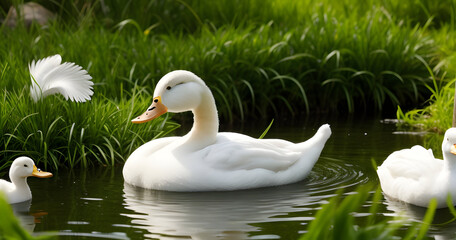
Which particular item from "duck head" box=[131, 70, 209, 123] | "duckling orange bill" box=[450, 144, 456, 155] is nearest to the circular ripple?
"duckling orange bill" box=[450, 144, 456, 155]

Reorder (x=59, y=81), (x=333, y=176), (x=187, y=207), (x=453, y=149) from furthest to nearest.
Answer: (x=59, y=81), (x=333, y=176), (x=187, y=207), (x=453, y=149)

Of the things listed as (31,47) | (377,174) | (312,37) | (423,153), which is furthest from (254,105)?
(423,153)

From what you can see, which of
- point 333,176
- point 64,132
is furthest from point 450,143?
point 64,132

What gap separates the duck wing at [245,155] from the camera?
6.55 m

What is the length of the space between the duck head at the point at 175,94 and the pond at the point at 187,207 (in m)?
0.60

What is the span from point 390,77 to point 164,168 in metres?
4.99

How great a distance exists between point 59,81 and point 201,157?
5.11 ft

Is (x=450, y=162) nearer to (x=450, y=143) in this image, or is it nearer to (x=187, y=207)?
(x=450, y=143)

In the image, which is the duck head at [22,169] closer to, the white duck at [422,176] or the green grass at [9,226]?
the white duck at [422,176]

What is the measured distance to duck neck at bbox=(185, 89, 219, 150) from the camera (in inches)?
265

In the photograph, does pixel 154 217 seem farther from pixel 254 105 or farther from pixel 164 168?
pixel 254 105

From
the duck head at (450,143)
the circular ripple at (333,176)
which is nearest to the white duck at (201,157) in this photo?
the circular ripple at (333,176)

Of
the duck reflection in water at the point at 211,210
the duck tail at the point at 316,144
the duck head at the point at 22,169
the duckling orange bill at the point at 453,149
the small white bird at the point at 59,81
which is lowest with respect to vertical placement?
the duck reflection in water at the point at 211,210

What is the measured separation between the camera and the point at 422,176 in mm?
6043
